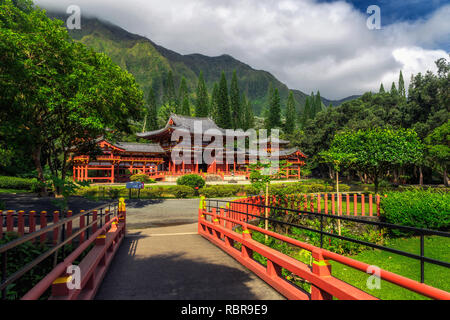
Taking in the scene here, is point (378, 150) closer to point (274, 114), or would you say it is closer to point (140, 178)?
point (140, 178)

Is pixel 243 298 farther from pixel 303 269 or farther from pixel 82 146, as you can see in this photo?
pixel 82 146

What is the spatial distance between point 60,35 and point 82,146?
25.7 feet

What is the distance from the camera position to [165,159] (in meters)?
40.2

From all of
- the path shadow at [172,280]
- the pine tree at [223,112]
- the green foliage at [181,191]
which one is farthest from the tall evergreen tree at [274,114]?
the path shadow at [172,280]

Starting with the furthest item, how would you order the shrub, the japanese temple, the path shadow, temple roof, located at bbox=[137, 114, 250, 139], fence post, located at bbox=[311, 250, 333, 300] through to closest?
temple roof, located at bbox=[137, 114, 250, 139] < the japanese temple < the shrub < the path shadow < fence post, located at bbox=[311, 250, 333, 300]

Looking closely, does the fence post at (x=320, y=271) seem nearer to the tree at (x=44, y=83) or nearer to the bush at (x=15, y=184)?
the tree at (x=44, y=83)

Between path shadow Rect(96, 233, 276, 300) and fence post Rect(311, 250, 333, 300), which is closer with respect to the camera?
fence post Rect(311, 250, 333, 300)

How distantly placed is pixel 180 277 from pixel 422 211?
37.6 feet

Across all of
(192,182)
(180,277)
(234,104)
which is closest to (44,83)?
(180,277)

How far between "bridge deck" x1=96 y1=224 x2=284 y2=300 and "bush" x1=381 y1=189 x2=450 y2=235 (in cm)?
953

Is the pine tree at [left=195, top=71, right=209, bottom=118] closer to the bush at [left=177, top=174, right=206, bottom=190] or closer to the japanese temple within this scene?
the japanese temple

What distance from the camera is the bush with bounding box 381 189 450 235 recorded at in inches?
430

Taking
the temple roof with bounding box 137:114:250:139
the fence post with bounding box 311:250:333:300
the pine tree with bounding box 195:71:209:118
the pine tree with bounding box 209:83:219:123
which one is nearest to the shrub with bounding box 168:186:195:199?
the temple roof with bounding box 137:114:250:139

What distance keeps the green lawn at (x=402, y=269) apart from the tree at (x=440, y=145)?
2110 cm
